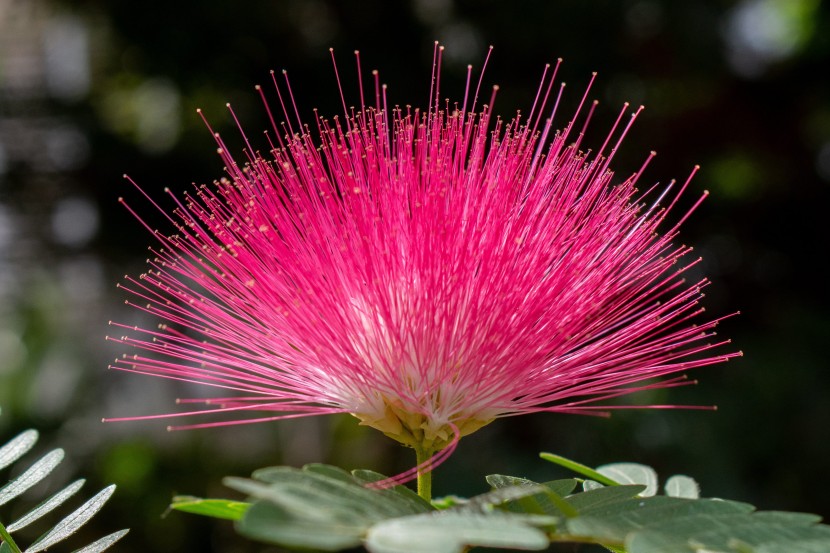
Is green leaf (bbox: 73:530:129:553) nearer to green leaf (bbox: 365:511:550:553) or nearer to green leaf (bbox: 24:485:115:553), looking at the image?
green leaf (bbox: 24:485:115:553)

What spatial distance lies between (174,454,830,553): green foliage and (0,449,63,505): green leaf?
0.24 m

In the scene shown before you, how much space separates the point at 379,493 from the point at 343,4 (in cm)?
354

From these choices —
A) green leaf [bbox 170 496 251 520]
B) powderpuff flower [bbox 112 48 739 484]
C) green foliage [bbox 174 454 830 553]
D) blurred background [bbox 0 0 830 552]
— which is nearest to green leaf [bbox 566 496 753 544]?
green foliage [bbox 174 454 830 553]

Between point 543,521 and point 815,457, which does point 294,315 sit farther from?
point 815,457

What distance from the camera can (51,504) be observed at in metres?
0.92

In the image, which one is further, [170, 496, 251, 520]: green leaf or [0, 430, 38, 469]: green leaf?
[0, 430, 38, 469]: green leaf

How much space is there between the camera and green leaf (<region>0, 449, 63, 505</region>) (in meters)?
0.94

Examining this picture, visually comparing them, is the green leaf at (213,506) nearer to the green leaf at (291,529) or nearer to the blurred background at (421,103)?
the green leaf at (291,529)

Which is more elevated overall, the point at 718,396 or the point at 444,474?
the point at 718,396

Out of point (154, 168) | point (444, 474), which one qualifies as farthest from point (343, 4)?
point (444, 474)

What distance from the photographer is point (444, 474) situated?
317 cm

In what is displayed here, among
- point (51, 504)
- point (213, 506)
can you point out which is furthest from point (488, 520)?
point (51, 504)

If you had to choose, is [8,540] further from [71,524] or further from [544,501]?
[544,501]

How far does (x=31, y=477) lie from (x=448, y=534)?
23.2 inches
